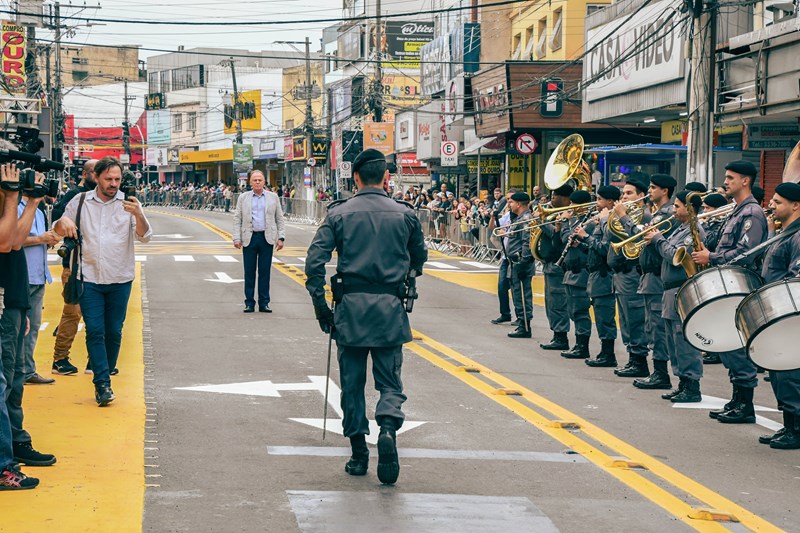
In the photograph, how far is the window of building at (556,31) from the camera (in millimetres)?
40125

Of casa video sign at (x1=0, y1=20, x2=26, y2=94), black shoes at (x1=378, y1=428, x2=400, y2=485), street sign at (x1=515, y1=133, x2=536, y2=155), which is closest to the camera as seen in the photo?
black shoes at (x1=378, y1=428, x2=400, y2=485)

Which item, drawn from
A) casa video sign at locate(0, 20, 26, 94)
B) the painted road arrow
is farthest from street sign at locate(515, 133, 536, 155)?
the painted road arrow

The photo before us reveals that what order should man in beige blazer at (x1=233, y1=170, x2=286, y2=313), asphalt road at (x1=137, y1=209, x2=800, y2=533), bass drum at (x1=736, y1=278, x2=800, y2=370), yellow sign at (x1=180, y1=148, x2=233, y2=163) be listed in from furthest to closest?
yellow sign at (x1=180, y1=148, x2=233, y2=163) → man in beige blazer at (x1=233, y1=170, x2=286, y2=313) → bass drum at (x1=736, y1=278, x2=800, y2=370) → asphalt road at (x1=137, y1=209, x2=800, y2=533)

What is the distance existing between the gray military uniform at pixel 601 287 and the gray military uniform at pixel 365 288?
5378 mm

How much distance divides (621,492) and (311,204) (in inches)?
1983

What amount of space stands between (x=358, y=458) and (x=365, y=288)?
106cm

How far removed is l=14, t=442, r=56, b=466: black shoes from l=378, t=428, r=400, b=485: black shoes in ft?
6.89

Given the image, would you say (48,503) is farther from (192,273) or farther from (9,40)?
(9,40)

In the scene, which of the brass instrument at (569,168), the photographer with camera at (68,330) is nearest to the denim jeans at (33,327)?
the photographer with camera at (68,330)

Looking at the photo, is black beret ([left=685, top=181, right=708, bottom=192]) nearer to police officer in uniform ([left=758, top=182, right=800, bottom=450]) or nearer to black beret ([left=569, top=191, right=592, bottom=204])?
police officer in uniform ([left=758, top=182, right=800, bottom=450])

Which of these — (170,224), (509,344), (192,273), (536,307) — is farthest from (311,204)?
(509,344)

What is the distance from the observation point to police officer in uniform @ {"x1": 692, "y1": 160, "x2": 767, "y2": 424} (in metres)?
9.98

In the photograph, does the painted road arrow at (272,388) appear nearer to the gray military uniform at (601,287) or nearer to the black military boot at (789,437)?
the gray military uniform at (601,287)

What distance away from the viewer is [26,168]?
7406 millimetres
